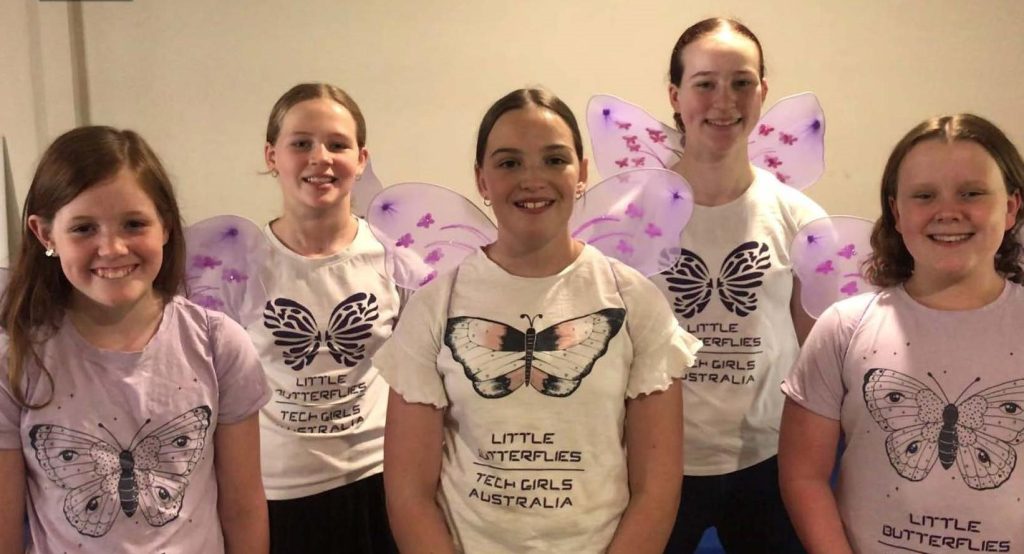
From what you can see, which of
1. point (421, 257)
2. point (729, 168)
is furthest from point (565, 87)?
point (421, 257)

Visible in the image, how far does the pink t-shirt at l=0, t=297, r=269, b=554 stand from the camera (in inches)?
44.2

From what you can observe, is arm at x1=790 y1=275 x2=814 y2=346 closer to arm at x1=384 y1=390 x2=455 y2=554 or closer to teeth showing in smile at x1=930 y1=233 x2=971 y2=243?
teeth showing in smile at x1=930 y1=233 x2=971 y2=243

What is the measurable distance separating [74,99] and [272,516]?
5.68 feet

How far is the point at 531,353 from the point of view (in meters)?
1.22

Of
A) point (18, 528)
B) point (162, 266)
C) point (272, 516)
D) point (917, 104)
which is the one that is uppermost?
point (917, 104)

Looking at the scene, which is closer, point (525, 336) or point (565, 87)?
point (525, 336)

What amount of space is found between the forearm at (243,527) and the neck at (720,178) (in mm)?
989

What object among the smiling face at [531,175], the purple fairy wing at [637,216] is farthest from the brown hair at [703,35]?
the smiling face at [531,175]

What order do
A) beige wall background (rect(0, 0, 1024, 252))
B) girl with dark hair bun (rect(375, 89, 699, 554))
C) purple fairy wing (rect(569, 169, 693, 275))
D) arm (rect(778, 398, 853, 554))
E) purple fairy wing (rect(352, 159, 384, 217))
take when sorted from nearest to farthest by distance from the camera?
girl with dark hair bun (rect(375, 89, 699, 554)) → arm (rect(778, 398, 853, 554)) → purple fairy wing (rect(569, 169, 693, 275)) → purple fairy wing (rect(352, 159, 384, 217)) → beige wall background (rect(0, 0, 1024, 252))

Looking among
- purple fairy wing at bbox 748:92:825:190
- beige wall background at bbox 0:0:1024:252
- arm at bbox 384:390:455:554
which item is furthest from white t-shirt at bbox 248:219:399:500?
beige wall background at bbox 0:0:1024:252

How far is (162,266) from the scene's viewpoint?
1264mm

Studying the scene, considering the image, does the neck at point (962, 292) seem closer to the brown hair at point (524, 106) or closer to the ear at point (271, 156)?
the brown hair at point (524, 106)

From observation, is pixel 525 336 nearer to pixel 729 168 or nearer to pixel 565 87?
pixel 729 168

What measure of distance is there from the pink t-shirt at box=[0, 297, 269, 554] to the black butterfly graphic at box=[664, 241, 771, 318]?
0.83m
